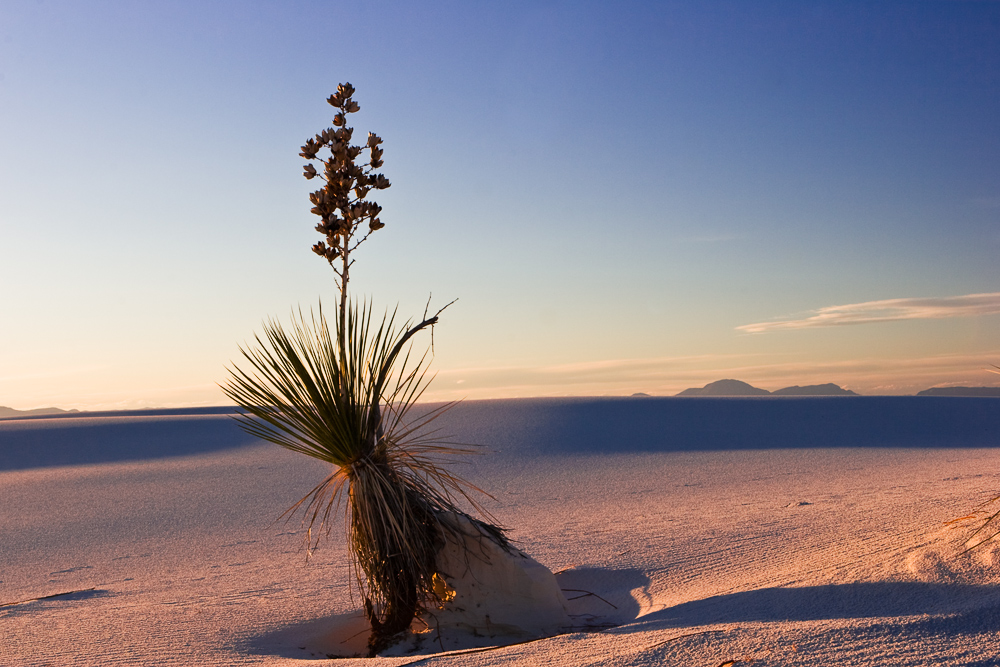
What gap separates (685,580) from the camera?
455 centimetres

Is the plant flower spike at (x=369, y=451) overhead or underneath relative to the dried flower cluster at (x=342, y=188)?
underneath

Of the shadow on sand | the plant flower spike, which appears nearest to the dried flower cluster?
Answer: the plant flower spike

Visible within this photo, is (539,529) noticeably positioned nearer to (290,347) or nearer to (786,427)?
(290,347)

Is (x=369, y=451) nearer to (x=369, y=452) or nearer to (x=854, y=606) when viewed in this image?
(x=369, y=452)

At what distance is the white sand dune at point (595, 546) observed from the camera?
304 centimetres

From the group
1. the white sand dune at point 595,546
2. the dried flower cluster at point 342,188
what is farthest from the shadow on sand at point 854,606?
the dried flower cluster at point 342,188

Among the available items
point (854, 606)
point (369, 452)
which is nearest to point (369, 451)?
point (369, 452)

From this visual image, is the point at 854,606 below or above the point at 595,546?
above

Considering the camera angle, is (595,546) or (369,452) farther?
(595,546)

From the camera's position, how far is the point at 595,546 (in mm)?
5895

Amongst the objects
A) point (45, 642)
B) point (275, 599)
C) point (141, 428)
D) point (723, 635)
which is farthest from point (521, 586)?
point (141, 428)

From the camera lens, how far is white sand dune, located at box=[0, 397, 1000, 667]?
304 cm

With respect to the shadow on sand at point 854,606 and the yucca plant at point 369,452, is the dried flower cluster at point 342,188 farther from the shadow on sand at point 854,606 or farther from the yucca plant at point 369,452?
the shadow on sand at point 854,606

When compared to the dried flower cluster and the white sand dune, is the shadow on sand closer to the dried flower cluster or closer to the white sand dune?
the white sand dune
